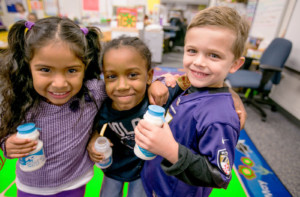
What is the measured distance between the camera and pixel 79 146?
31.6 inches

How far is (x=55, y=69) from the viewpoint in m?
0.64

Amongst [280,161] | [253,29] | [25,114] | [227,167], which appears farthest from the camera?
[253,29]

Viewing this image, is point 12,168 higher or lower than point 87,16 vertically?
lower

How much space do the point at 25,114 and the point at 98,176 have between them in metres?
0.90

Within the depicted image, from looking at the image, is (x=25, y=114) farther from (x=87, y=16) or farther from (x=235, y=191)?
(x=87, y=16)

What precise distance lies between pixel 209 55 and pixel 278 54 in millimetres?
2358

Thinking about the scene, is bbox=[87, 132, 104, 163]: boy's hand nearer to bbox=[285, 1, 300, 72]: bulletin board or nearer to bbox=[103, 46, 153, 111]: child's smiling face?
bbox=[103, 46, 153, 111]: child's smiling face

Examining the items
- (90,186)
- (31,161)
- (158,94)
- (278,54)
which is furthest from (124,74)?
(278,54)

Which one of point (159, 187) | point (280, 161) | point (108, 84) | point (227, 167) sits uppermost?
point (108, 84)

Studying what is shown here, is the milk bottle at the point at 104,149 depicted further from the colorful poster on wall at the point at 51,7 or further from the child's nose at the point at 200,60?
the colorful poster on wall at the point at 51,7

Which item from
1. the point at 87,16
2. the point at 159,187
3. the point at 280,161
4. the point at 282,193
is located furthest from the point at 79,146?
the point at 87,16

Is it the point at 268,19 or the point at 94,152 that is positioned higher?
the point at 268,19

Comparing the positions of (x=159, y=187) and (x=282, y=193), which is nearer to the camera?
(x=159, y=187)

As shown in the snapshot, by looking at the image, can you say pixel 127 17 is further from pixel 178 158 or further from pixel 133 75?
pixel 178 158
